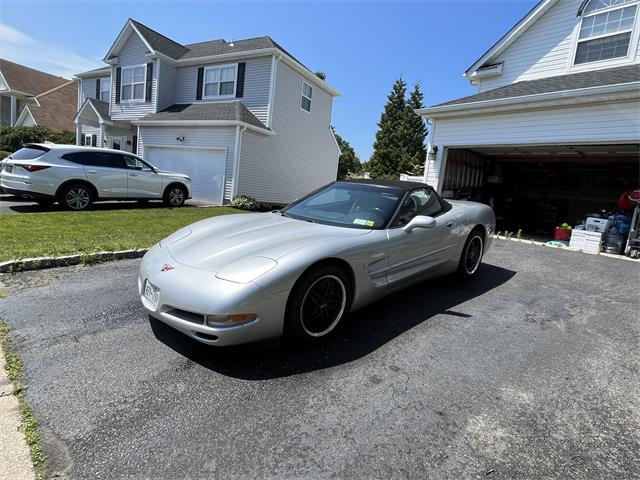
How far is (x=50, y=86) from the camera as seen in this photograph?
31734mm

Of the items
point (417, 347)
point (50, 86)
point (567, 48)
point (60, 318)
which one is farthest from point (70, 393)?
point (50, 86)

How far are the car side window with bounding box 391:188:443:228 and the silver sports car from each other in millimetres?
16

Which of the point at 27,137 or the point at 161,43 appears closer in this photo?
the point at 161,43

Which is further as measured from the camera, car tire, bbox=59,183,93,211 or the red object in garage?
the red object in garage

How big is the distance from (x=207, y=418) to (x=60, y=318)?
1947mm

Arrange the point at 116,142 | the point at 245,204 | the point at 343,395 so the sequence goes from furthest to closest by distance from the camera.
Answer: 1. the point at 116,142
2. the point at 245,204
3. the point at 343,395

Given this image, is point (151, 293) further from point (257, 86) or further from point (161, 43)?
point (161, 43)

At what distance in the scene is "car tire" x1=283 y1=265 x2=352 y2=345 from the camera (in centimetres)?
262


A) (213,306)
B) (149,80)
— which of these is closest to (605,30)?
(213,306)

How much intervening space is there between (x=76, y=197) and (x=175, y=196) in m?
2.65

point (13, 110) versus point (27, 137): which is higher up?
point (13, 110)

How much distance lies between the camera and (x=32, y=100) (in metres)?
29.2

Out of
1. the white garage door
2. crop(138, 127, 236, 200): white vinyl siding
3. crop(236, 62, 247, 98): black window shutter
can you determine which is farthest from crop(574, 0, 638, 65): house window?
the white garage door

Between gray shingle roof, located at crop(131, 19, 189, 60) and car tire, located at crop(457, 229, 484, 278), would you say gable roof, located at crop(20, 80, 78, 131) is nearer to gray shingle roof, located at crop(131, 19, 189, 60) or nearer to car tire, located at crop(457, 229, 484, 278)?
gray shingle roof, located at crop(131, 19, 189, 60)
